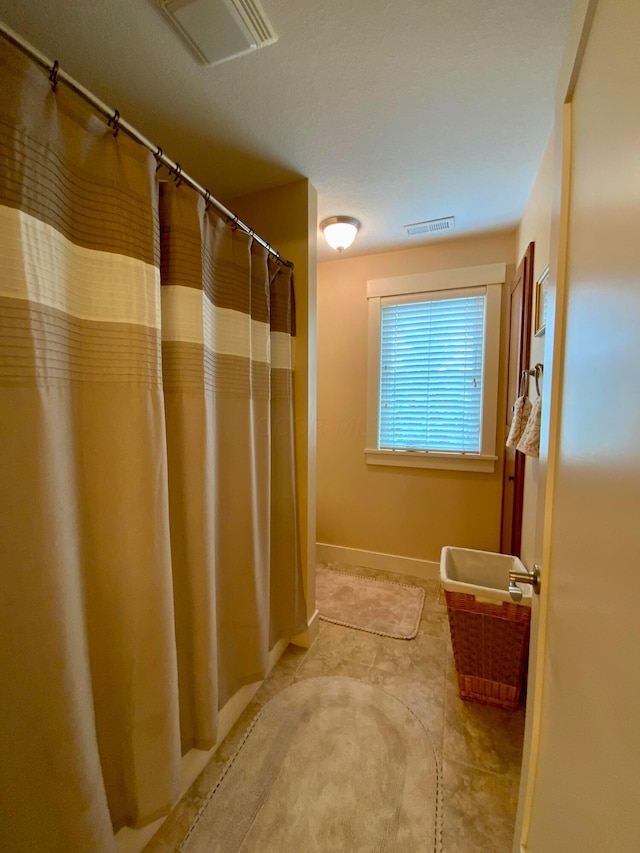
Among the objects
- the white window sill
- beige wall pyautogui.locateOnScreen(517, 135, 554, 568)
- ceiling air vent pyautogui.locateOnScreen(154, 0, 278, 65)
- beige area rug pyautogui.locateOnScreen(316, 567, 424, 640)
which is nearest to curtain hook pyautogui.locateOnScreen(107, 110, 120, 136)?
ceiling air vent pyautogui.locateOnScreen(154, 0, 278, 65)

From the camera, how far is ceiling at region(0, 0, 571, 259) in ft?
2.95

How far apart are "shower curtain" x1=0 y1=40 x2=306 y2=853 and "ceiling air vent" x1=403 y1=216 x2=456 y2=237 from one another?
1232mm

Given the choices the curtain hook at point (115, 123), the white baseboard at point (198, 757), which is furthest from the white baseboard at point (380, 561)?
the curtain hook at point (115, 123)

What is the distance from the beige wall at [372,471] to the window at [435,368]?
0.25 ft

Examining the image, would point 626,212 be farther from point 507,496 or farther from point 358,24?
point 507,496

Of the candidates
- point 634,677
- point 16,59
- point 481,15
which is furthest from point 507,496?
point 16,59

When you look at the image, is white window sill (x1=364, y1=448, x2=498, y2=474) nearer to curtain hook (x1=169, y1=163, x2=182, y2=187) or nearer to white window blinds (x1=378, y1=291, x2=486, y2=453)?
white window blinds (x1=378, y1=291, x2=486, y2=453)

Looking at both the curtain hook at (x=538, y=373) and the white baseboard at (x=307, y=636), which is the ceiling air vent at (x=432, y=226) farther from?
the white baseboard at (x=307, y=636)

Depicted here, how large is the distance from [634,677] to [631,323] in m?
0.37

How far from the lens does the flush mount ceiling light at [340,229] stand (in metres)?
1.88

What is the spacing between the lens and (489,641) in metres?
1.34

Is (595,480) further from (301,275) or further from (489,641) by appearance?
(301,275)

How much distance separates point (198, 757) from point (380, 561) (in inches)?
63.9

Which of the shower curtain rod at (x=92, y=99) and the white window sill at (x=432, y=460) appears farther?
the white window sill at (x=432, y=460)
